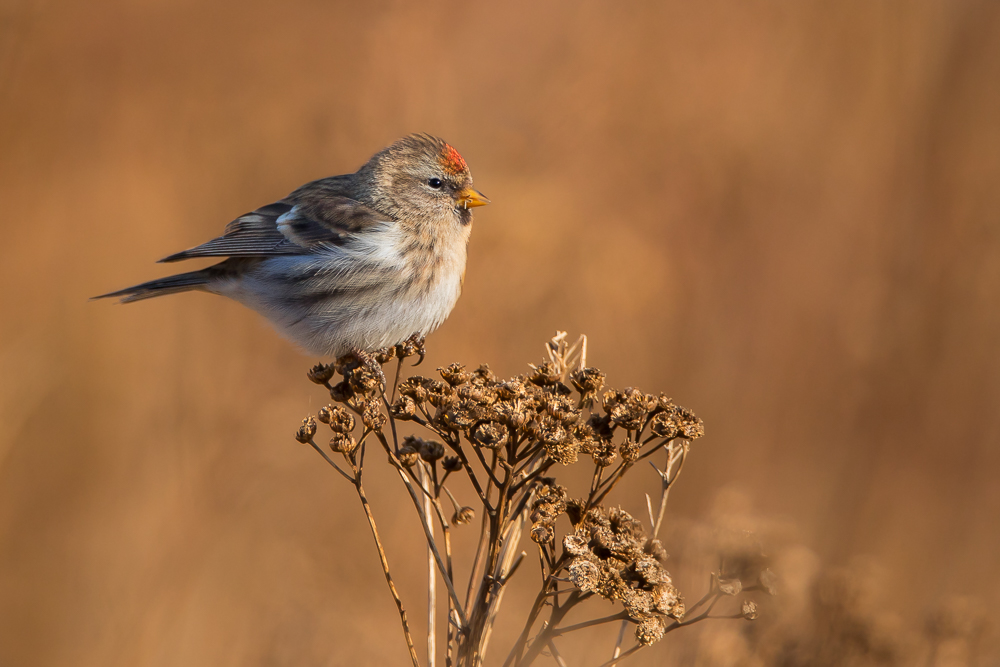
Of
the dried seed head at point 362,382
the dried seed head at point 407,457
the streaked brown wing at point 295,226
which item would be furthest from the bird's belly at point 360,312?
the dried seed head at point 407,457

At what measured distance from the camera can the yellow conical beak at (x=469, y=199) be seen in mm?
4402

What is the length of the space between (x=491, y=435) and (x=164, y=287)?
3.09 metres

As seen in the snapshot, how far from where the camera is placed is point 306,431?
2371mm

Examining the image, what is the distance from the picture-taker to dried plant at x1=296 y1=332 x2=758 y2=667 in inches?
74.7

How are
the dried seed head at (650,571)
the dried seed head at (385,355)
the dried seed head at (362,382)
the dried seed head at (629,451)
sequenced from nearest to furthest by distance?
1. the dried seed head at (650,571)
2. the dried seed head at (629,451)
3. the dried seed head at (362,382)
4. the dried seed head at (385,355)

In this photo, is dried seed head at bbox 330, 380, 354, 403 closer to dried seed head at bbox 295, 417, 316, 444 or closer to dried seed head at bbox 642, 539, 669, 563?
dried seed head at bbox 295, 417, 316, 444

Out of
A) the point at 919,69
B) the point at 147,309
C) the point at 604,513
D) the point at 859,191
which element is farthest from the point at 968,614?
the point at 147,309

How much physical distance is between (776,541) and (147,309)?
474 centimetres

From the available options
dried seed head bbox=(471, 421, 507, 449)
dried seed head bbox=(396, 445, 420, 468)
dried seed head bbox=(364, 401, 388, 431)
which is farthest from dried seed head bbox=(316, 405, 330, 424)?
dried seed head bbox=(471, 421, 507, 449)

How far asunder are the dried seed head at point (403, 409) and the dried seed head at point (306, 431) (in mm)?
260

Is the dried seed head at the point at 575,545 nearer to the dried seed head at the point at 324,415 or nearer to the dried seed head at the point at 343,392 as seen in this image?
the dried seed head at the point at 324,415

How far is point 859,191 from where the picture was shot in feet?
22.2

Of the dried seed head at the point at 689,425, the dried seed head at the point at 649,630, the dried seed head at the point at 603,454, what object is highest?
the dried seed head at the point at 689,425

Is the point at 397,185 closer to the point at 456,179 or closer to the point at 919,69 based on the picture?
the point at 456,179
